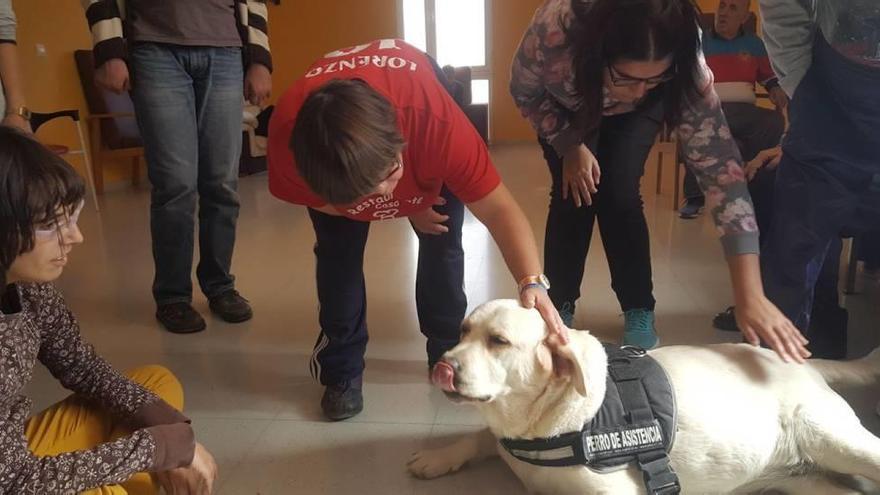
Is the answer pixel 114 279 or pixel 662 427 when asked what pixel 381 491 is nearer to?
pixel 662 427

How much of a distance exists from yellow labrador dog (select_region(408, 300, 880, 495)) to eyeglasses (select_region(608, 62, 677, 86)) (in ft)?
1.90

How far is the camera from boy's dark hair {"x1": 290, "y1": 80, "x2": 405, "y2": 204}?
45.1 inches

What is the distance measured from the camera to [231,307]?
2.47 m

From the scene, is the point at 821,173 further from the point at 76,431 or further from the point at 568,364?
the point at 76,431

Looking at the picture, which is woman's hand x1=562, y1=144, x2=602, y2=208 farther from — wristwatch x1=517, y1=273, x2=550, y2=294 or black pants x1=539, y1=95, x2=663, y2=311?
wristwatch x1=517, y1=273, x2=550, y2=294

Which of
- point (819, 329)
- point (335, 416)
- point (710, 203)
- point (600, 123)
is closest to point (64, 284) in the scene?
point (335, 416)

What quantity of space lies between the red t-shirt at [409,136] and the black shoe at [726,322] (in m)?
1.13

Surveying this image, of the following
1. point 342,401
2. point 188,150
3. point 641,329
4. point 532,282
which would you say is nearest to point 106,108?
point 188,150

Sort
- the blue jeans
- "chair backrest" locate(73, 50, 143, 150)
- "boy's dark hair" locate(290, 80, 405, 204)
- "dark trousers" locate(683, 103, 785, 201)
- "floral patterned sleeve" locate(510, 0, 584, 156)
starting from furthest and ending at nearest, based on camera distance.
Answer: "chair backrest" locate(73, 50, 143, 150) < "dark trousers" locate(683, 103, 785, 201) < the blue jeans < "floral patterned sleeve" locate(510, 0, 584, 156) < "boy's dark hair" locate(290, 80, 405, 204)

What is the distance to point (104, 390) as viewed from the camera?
133 centimetres

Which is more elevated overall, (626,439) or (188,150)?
(188,150)

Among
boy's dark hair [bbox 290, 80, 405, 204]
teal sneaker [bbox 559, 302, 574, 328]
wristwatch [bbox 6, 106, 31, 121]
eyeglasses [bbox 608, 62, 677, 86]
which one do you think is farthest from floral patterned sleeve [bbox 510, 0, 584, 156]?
wristwatch [bbox 6, 106, 31, 121]

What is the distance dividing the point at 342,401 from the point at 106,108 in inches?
171

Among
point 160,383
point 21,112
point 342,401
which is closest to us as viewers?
point 160,383
